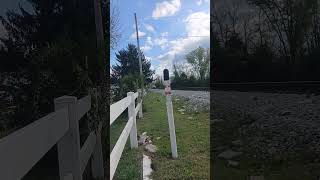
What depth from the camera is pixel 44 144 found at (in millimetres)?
951

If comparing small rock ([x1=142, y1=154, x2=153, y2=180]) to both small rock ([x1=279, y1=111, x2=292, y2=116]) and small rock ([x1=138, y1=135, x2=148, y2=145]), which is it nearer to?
small rock ([x1=138, y1=135, x2=148, y2=145])

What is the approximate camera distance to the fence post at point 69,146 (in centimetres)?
146

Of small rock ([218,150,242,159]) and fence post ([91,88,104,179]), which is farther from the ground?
fence post ([91,88,104,179])

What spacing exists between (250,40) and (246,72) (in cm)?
35

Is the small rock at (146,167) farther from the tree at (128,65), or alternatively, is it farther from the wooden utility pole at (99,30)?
the wooden utility pole at (99,30)

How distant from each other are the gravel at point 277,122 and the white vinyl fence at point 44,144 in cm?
246

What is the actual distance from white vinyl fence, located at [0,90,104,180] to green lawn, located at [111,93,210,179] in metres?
1.54

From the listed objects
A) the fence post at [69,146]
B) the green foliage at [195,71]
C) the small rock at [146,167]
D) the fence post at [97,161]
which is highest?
the green foliage at [195,71]

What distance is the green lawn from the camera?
3613 millimetres

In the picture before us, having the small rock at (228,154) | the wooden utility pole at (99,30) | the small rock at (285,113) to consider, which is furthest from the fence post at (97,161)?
the small rock at (285,113)

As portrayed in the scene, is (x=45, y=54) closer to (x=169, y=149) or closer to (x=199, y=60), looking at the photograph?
(x=199, y=60)

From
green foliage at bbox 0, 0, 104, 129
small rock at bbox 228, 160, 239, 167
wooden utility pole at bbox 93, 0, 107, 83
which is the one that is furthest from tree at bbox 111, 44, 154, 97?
small rock at bbox 228, 160, 239, 167

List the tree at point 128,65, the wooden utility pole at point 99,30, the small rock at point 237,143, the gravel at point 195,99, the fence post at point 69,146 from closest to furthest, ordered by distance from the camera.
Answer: the fence post at point 69,146 < the wooden utility pole at point 99,30 < the tree at point 128,65 < the small rock at point 237,143 < the gravel at point 195,99

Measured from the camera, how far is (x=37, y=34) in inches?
65.6
